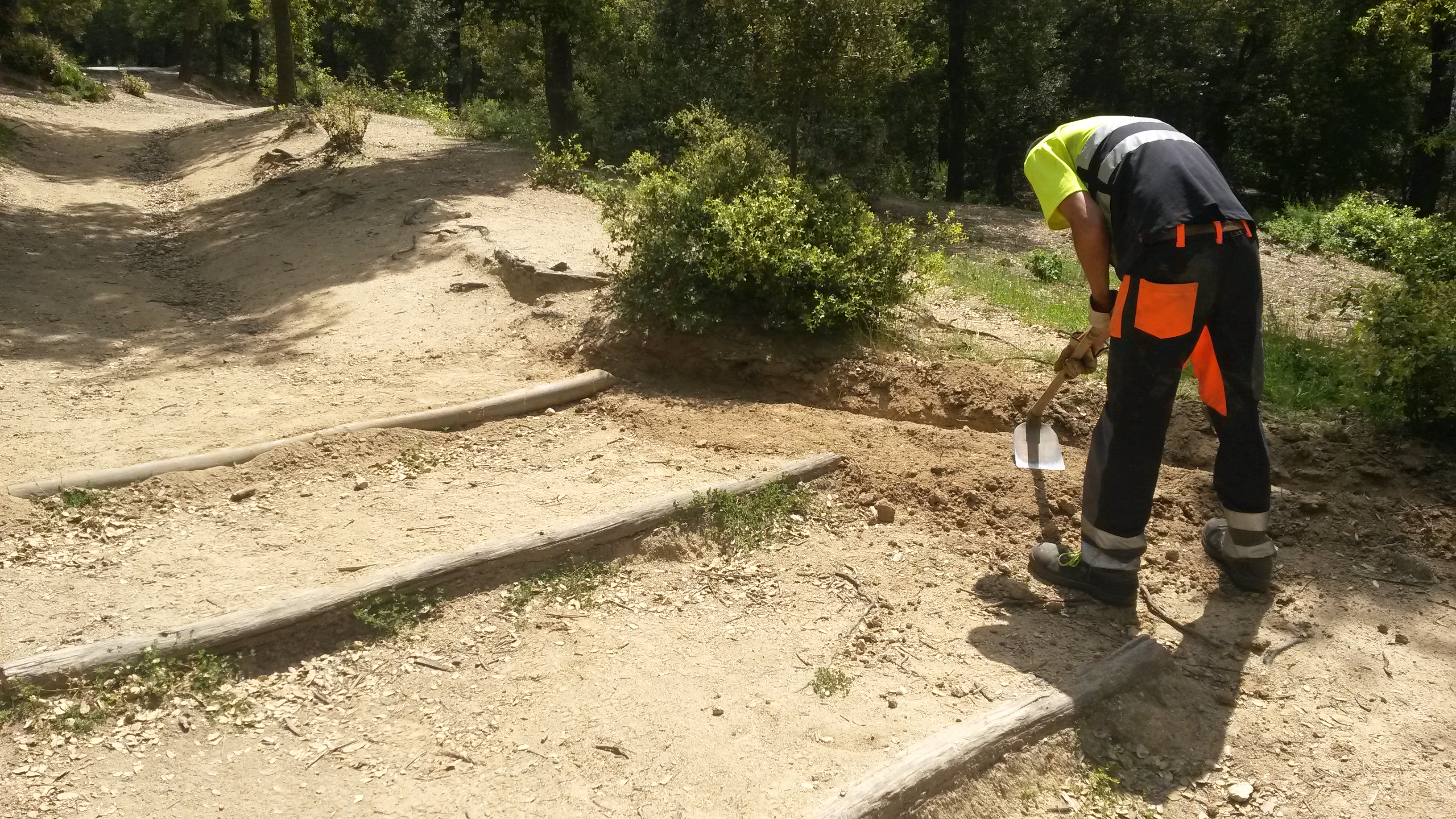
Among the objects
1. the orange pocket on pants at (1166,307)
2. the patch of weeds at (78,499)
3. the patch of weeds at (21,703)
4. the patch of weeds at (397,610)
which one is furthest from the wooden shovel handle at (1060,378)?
the patch of weeds at (78,499)

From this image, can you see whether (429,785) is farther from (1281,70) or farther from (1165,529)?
(1281,70)

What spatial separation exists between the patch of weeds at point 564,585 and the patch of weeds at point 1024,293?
4.09 metres

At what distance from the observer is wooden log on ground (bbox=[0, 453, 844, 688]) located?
3533 millimetres

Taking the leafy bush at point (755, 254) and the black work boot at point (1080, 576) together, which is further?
the leafy bush at point (755, 254)

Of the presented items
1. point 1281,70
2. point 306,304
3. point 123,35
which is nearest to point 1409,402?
point 306,304

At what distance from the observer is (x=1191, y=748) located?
3.59 m

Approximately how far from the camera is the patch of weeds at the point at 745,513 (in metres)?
4.71

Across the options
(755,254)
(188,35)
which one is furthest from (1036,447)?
(188,35)

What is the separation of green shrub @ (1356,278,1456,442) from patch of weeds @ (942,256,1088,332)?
2.14 metres

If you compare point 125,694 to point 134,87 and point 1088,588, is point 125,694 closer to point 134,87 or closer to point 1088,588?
point 1088,588

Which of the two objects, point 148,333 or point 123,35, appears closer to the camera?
point 148,333

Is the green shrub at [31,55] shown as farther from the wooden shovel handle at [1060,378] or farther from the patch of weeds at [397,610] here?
the wooden shovel handle at [1060,378]

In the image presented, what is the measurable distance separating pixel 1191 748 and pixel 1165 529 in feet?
4.25

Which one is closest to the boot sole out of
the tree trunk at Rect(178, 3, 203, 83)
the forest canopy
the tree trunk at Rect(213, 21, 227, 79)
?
the forest canopy
